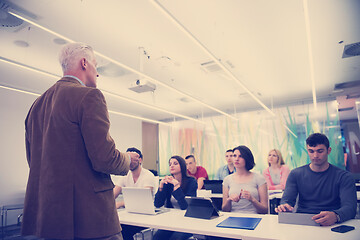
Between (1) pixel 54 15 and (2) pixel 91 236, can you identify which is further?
(1) pixel 54 15

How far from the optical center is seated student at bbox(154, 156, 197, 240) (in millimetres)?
2611

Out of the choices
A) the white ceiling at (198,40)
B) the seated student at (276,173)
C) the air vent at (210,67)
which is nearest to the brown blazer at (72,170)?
the white ceiling at (198,40)

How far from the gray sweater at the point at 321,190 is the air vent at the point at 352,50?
332 cm

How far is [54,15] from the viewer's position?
3.54 meters

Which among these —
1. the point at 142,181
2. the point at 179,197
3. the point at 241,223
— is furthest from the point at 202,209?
the point at 142,181

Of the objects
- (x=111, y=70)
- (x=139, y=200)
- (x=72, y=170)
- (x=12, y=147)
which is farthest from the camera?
(x=12, y=147)

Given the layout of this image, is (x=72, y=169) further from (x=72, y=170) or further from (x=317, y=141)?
(x=317, y=141)

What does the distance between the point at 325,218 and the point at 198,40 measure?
2257mm

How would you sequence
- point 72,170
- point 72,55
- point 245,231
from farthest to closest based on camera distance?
1. point 245,231
2. point 72,55
3. point 72,170

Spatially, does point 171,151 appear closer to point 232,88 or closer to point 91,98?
point 232,88

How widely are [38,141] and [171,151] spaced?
8096mm

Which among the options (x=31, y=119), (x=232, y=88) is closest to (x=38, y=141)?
(x=31, y=119)

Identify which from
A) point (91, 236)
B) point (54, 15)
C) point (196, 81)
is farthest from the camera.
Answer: point (196, 81)

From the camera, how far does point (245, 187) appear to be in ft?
8.62
